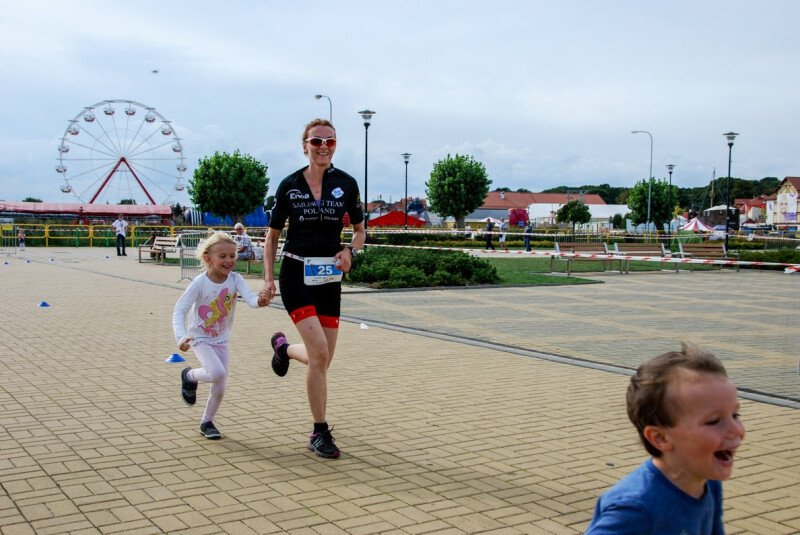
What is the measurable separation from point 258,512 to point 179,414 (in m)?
2.38

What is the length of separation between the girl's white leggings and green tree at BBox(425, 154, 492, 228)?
8010 cm

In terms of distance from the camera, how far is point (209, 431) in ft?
18.6

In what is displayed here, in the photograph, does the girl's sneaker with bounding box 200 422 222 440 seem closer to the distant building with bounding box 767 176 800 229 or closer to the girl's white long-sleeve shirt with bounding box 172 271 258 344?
the girl's white long-sleeve shirt with bounding box 172 271 258 344

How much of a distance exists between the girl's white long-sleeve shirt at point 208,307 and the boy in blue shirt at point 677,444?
387 centimetres

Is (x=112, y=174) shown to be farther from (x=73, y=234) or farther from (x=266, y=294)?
(x=266, y=294)

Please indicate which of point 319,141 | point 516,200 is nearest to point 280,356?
point 319,141

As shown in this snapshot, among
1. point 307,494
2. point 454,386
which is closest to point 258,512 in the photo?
point 307,494

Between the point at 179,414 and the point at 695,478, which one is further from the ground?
the point at 695,478

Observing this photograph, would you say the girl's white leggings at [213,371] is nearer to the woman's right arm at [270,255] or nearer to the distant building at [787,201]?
the woman's right arm at [270,255]

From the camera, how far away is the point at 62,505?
4.25 metres

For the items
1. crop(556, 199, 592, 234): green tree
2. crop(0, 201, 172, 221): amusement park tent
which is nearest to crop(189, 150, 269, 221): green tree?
crop(0, 201, 172, 221): amusement park tent

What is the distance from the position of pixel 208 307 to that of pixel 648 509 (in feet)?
13.7

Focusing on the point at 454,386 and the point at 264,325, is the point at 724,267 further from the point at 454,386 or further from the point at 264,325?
the point at 454,386

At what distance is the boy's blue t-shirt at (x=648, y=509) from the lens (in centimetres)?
193
